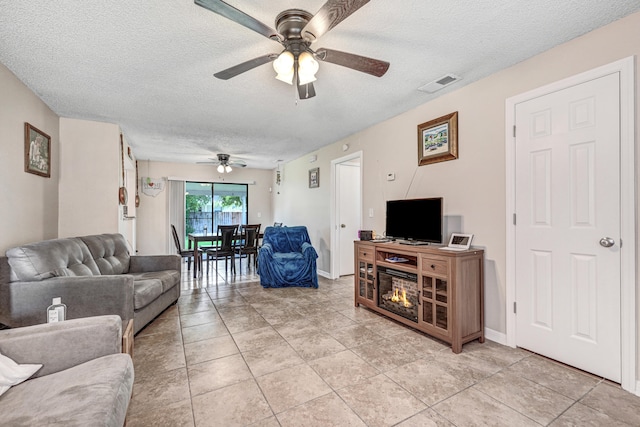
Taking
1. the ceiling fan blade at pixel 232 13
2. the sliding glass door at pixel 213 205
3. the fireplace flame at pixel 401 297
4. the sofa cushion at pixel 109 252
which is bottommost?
the fireplace flame at pixel 401 297

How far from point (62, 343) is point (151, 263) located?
246 cm

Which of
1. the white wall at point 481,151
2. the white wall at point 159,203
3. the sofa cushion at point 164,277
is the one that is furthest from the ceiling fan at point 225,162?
the white wall at point 481,151

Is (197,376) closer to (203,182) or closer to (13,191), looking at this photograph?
(13,191)

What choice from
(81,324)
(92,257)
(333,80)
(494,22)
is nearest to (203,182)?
(92,257)

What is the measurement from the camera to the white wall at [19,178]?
96.1 inches

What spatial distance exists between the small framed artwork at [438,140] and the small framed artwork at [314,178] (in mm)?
2476

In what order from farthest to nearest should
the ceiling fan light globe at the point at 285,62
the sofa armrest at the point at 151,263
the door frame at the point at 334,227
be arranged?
the door frame at the point at 334,227 → the sofa armrest at the point at 151,263 → the ceiling fan light globe at the point at 285,62

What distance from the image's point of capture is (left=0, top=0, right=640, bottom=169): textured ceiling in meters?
1.76

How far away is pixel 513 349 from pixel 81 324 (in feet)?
10.1

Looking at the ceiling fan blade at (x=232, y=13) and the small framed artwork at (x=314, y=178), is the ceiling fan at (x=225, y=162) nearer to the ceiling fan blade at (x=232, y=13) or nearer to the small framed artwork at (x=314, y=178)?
the small framed artwork at (x=314, y=178)

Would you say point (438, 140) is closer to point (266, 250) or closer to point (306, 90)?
point (306, 90)

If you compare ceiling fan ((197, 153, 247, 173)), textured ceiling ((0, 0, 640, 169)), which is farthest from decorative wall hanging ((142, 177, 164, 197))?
textured ceiling ((0, 0, 640, 169))

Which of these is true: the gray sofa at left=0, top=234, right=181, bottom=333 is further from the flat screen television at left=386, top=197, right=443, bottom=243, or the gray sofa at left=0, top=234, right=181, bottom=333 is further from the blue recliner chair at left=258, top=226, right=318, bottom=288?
the flat screen television at left=386, top=197, right=443, bottom=243

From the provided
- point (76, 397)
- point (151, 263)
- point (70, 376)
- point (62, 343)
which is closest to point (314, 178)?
point (151, 263)
